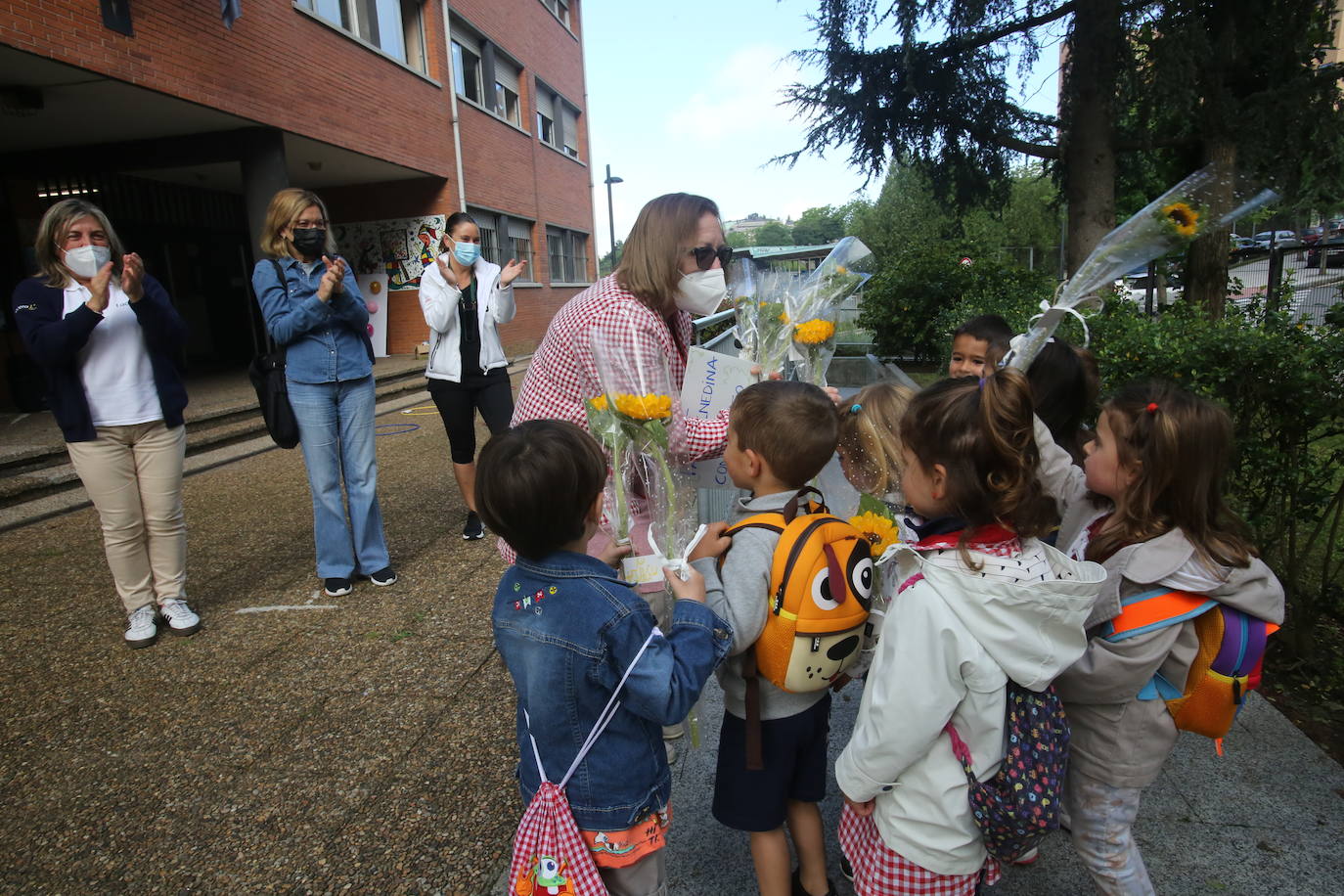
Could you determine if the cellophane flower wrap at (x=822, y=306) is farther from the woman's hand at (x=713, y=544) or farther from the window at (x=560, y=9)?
the window at (x=560, y=9)

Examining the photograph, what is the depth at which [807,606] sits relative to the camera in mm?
1657

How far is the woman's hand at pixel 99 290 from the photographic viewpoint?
3055 mm

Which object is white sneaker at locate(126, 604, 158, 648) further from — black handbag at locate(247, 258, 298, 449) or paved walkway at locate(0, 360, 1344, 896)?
black handbag at locate(247, 258, 298, 449)

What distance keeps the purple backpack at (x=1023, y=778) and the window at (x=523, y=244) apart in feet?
56.6

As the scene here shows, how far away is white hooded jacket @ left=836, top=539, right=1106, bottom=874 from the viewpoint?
1.44 meters

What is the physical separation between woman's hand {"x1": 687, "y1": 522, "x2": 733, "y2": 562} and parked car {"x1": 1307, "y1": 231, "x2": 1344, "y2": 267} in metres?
9.27

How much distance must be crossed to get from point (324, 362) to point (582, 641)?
278cm

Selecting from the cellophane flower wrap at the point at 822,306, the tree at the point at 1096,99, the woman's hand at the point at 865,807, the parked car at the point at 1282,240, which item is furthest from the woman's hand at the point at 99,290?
the parked car at the point at 1282,240

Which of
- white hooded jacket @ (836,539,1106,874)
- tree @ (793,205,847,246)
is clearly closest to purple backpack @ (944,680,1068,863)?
white hooded jacket @ (836,539,1106,874)

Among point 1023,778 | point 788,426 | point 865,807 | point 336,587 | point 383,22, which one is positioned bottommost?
point 336,587

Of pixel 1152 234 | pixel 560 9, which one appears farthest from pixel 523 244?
pixel 1152 234

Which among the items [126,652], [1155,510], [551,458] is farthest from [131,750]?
[1155,510]

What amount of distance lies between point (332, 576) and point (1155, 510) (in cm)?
364

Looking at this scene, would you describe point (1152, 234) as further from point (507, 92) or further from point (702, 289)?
point (507, 92)
